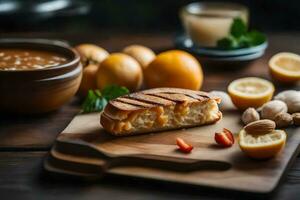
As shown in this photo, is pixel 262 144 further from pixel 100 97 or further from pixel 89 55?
pixel 89 55

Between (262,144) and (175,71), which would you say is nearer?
(262,144)

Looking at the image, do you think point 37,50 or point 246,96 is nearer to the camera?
point 246,96

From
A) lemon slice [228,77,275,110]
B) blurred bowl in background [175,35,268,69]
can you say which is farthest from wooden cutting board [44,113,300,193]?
blurred bowl in background [175,35,268,69]

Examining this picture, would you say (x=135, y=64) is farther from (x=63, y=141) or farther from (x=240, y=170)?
(x=240, y=170)

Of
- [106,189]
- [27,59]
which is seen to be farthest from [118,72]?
[106,189]

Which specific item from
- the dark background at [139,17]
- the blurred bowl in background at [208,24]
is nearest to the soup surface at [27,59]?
the blurred bowl in background at [208,24]

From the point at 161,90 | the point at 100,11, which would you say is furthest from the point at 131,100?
the point at 100,11

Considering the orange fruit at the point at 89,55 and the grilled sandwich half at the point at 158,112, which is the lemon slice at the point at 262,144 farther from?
the orange fruit at the point at 89,55
